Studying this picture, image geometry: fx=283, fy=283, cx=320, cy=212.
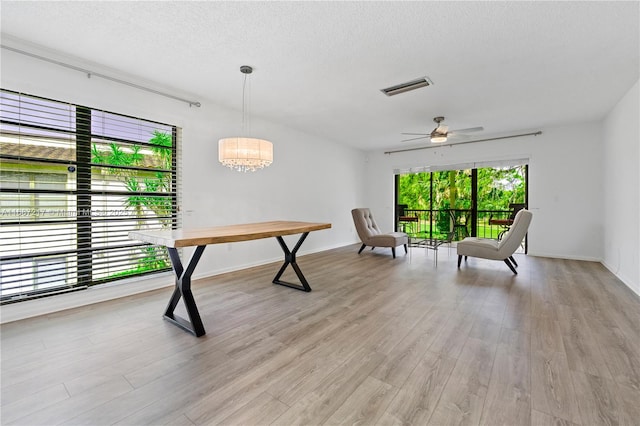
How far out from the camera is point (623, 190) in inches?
150

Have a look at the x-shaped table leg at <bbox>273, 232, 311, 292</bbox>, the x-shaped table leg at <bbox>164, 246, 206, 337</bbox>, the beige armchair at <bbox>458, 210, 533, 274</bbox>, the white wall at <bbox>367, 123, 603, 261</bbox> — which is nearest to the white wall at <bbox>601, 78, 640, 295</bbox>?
the white wall at <bbox>367, 123, 603, 261</bbox>

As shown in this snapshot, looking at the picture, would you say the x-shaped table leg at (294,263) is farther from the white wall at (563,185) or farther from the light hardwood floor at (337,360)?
the white wall at (563,185)

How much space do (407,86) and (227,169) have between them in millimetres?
2725

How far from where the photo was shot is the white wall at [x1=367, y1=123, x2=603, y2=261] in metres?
4.98

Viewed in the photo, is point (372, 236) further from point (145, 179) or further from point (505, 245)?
point (145, 179)

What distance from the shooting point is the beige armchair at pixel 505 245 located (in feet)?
12.9

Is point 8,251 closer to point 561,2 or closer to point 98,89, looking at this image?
point 98,89

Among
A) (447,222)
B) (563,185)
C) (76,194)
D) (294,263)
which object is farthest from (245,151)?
(563,185)

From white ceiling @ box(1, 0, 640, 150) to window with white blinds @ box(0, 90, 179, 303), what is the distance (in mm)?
663

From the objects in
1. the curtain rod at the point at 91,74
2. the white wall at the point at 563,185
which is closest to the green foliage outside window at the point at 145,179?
the curtain rod at the point at 91,74

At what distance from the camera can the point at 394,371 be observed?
172 centimetres

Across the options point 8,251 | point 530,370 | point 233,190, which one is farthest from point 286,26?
point 8,251

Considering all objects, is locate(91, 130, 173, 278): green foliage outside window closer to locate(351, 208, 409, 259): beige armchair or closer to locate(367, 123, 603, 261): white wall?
locate(351, 208, 409, 259): beige armchair

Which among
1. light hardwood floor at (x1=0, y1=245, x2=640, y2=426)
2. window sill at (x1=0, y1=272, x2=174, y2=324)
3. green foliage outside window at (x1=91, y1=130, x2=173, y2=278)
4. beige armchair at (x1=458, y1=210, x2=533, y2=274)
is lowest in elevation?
light hardwood floor at (x1=0, y1=245, x2=640, y2=426)
